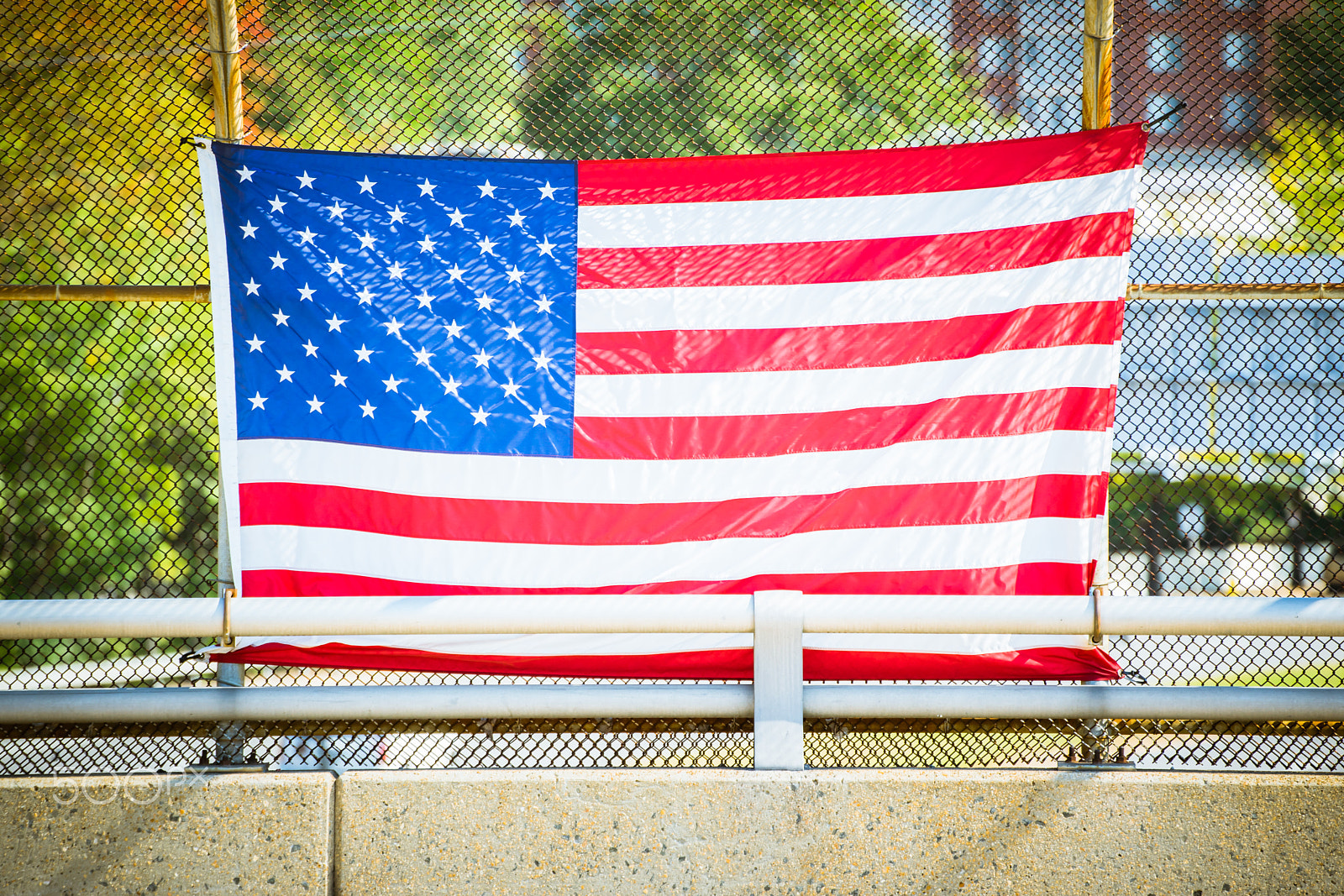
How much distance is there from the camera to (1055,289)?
3.06m

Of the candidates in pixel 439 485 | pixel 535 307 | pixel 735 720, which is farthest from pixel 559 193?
pixel 735 720

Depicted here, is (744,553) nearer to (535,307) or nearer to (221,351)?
(535,307)

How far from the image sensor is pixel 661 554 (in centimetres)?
307

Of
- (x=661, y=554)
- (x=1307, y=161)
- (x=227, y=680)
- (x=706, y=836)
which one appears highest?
(x=1307, y=161)

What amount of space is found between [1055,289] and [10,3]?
4.41 m

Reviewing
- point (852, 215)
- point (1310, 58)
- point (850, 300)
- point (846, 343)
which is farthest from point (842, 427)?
point (1310, 58)

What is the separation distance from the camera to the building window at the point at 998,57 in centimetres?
371

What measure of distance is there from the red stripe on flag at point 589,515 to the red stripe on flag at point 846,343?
48cm

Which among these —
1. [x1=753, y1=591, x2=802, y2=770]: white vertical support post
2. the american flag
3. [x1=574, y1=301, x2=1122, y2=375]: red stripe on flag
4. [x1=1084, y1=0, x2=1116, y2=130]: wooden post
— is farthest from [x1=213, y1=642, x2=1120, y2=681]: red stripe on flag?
[x1=1084, y1=0, x2=1116, y2=130]: wooden post

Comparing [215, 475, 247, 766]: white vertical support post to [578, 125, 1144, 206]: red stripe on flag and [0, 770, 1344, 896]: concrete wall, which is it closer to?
[0, 770, 1344, 896]: concrete wall

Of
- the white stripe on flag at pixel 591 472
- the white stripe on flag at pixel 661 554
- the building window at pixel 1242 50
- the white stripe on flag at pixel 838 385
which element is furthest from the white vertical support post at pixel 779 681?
the building window at pixel 1242 50

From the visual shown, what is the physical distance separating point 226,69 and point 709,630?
8.91ft

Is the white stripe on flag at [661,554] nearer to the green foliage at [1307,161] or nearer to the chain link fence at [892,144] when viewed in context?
the chain link fence at [892,144]

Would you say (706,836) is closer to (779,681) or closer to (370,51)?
(779,681)
